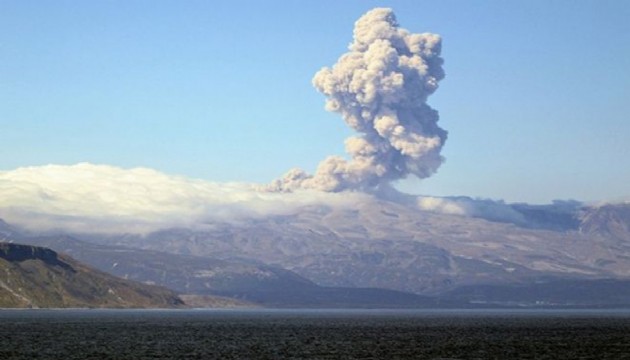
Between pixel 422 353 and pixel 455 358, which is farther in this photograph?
pixel 422 353

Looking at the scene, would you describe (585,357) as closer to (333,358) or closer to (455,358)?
(455,358)

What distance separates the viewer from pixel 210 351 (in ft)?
648

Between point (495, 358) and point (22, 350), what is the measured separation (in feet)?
277

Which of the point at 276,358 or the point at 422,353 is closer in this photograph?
the point at 276,358

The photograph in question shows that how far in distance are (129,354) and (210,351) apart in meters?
16.7

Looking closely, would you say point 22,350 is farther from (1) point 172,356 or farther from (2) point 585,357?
(2) point 585,357

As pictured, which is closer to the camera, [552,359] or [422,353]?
[552,359]

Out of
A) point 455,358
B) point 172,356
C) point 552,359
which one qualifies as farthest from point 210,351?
point 552,359

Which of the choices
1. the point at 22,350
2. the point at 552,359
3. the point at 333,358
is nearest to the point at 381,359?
the point at 333,358

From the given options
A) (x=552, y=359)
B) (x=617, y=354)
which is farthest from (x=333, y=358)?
(x=617, y=354)

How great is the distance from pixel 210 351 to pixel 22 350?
33798 mm

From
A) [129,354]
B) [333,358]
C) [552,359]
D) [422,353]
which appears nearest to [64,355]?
[129,354]

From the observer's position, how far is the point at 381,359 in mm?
176250

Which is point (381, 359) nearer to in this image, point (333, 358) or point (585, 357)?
point (333, 358)
